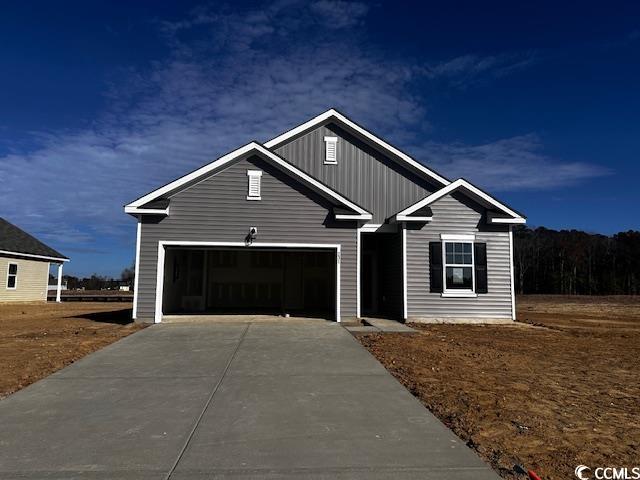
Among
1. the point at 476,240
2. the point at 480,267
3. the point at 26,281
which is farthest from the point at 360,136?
the point at 26,281

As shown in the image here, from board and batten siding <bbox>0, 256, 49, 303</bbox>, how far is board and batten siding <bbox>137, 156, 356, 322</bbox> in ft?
54.4

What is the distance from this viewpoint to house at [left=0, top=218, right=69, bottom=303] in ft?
84.3

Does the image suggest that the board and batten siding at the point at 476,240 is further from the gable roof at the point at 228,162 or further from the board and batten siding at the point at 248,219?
the gable roof at the point at 228,162

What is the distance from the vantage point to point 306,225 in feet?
47.5

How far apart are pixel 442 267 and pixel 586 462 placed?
11.1 metres

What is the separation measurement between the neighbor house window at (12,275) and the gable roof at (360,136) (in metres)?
18.0

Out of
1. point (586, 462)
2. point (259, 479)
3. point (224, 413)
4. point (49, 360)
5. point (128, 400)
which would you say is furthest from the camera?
point (49, 360)

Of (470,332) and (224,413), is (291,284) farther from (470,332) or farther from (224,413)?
(224,413)

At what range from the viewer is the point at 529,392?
6.70 metres

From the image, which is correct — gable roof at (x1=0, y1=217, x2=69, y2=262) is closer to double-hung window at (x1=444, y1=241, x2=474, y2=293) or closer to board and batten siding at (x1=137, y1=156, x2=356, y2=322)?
board and batten siding at (x1=137, y1=156, x2=356, y2=322)

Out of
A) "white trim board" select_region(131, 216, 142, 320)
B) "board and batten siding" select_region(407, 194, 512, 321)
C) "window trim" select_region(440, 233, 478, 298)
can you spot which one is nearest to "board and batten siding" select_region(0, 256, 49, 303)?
"white trim board" select_region(131, 216, 142, 320)

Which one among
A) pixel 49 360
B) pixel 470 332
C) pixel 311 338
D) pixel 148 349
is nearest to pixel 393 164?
pixel 470 332

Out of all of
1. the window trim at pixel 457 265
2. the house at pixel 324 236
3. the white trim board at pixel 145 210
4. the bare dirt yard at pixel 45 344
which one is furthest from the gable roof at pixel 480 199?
the bare dirt yard at pixel 45 344

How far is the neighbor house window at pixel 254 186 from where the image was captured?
14273 mm
